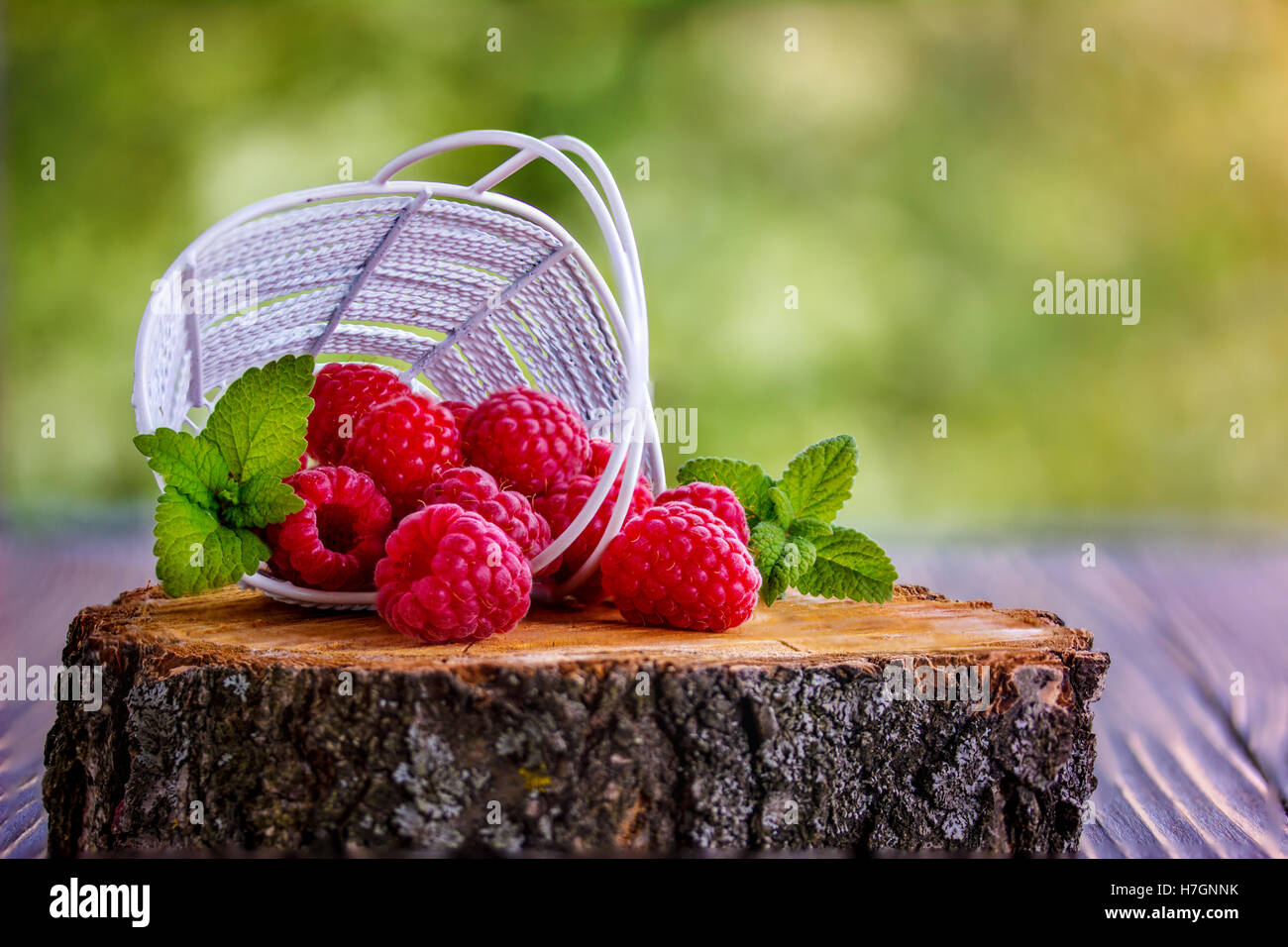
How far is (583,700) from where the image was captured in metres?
0.92

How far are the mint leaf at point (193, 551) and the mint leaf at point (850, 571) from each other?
56cm

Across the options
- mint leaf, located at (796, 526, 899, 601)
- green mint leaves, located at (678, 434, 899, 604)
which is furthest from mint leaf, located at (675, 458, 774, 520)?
mint leaf, located at (796, 526, 899, 601)

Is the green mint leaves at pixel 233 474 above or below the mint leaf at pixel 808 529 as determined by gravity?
above

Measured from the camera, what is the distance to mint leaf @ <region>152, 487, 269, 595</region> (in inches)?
40.8

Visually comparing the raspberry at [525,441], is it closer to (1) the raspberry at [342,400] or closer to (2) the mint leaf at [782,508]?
(1) the raspberry at [342,400]

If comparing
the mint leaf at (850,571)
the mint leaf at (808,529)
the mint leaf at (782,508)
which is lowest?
the mint leaf at (850,571)

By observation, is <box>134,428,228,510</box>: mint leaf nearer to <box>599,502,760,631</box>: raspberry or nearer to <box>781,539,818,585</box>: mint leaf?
<box>599,502,760,631</box>: raspberry

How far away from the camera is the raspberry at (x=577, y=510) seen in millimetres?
1169

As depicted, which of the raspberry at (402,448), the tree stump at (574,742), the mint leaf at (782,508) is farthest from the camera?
the mint leaf at (782,508)

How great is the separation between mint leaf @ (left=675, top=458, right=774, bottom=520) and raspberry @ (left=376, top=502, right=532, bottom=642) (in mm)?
368

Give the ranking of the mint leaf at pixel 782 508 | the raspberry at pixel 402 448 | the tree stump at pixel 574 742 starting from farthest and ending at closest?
the mint leaf at pixel 782 508
the raspberry at pixel 402 448
the tree stump at pixel 574 742

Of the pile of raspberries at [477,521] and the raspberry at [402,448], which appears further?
the raspberry at [402,448]

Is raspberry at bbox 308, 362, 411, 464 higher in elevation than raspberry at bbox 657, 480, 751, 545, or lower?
higher

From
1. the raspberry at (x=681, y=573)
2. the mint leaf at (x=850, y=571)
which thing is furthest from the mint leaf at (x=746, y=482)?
the raspberry at (x=681, y=573)
